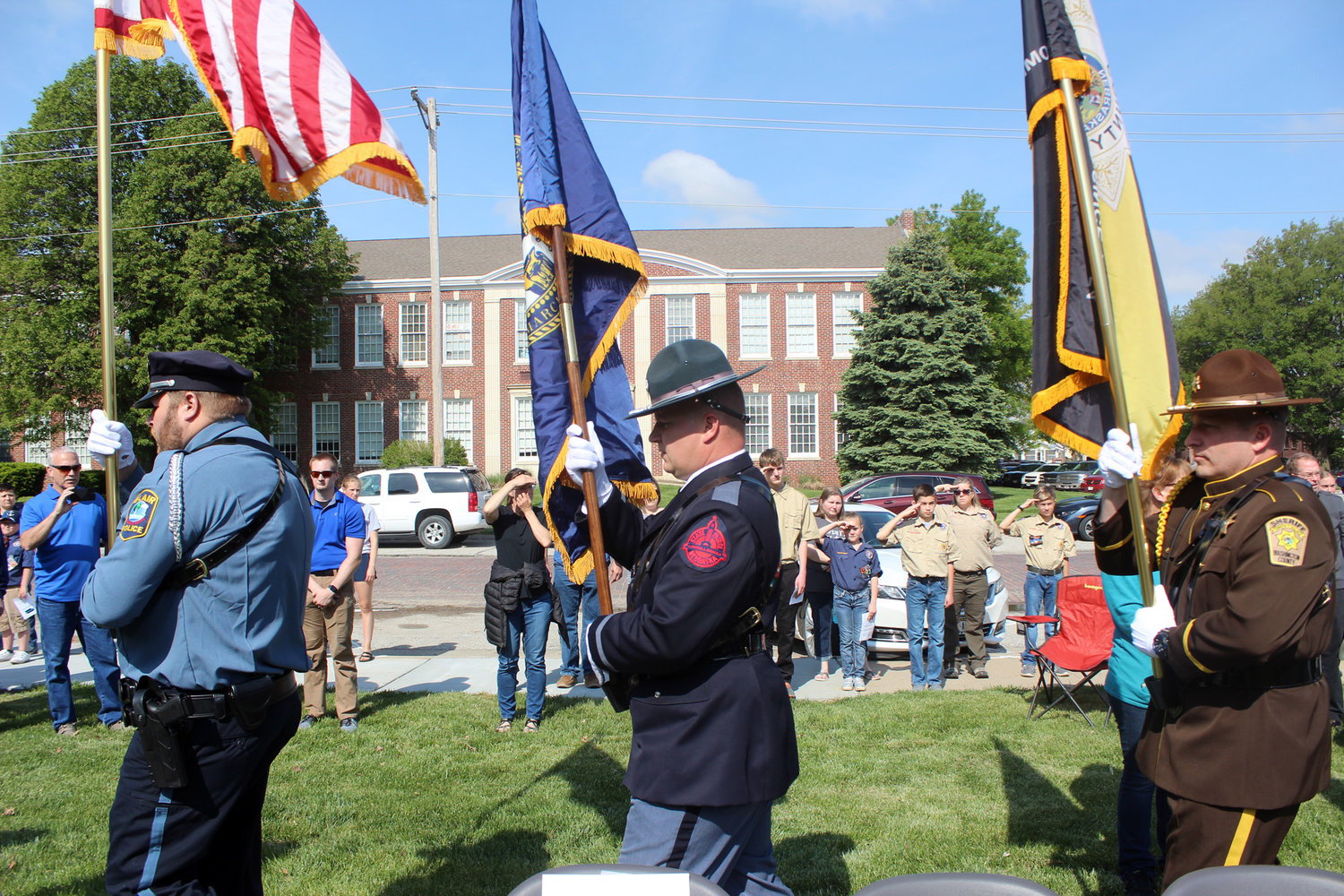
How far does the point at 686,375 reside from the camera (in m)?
2.74

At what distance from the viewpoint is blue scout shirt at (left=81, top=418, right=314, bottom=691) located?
2.62m

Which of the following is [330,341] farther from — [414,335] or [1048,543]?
[1048,543]

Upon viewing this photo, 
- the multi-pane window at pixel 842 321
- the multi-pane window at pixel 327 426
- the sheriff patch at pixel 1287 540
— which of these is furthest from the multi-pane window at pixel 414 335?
the sheriff patch at pixel 1287 540

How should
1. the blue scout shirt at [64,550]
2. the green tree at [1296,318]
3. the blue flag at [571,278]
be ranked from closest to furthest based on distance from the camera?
the blue flag at [571,278]
the blue scout shirt at [64,550]
the green tree at [1296,318]

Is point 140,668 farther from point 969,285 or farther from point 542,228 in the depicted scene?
point 969,285

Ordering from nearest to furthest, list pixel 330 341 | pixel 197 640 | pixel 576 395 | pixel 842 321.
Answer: pixel 197 640 < pixel 576 395 < pixel 330 341 < pixel 842 321

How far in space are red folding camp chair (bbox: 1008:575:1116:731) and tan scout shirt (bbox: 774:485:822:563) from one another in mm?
2195

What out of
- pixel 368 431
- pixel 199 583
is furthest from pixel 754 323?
pixel 199 583

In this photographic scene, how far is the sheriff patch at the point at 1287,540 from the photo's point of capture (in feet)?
8.53

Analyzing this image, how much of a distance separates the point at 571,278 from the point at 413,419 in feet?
111

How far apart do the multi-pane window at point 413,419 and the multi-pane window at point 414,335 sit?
1.85 m

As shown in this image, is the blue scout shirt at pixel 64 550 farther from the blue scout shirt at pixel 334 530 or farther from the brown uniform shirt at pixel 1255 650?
the brown uniform shirt at pixel 1255 650

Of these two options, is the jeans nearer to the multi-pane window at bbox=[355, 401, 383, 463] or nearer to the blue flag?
the blue flag

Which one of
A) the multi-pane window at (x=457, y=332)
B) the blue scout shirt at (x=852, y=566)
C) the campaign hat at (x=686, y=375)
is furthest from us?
the multi-pane window at (x=457, y=332)
